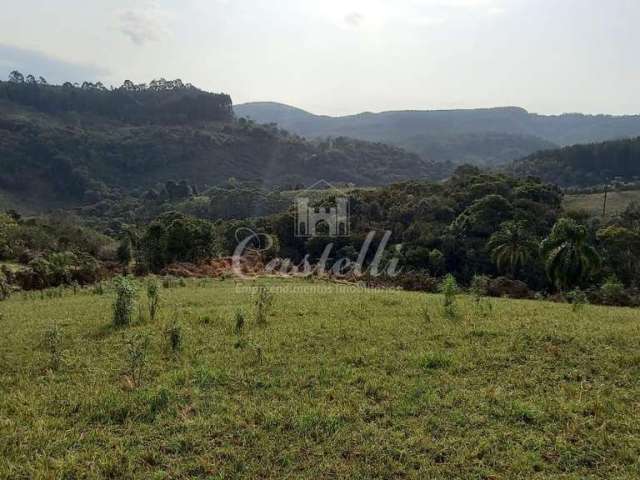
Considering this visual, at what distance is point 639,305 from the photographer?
20.0 metres

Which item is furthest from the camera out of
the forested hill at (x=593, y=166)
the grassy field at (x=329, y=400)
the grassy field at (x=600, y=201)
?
the forested hill at (x=593, y=166)

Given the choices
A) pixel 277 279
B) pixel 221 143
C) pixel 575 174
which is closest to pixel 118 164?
pixel 221 143

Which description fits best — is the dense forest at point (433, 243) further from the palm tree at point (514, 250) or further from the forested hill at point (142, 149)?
the forested hill at point (142, 149)

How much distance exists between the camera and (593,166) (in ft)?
340

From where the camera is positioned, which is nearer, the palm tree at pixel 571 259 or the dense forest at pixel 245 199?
the palm tree at pixel 571 259

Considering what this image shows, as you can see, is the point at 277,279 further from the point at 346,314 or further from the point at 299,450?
the point at 299,450

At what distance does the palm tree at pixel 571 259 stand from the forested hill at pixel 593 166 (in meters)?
77.8

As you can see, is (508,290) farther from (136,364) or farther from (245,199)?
(245,199)

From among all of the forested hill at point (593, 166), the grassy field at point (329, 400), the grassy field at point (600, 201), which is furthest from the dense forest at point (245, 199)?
the grassy field at point (329, 400)

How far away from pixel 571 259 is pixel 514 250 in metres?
9.46

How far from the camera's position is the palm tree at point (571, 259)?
27.1m

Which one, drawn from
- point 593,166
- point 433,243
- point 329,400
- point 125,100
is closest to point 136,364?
point 329,400

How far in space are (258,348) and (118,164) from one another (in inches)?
5053

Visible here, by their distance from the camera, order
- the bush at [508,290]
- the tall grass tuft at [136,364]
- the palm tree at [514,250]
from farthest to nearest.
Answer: the palm tree at [514,250] → the bush at [508,290] → the tall grass tuft at [136,364]
